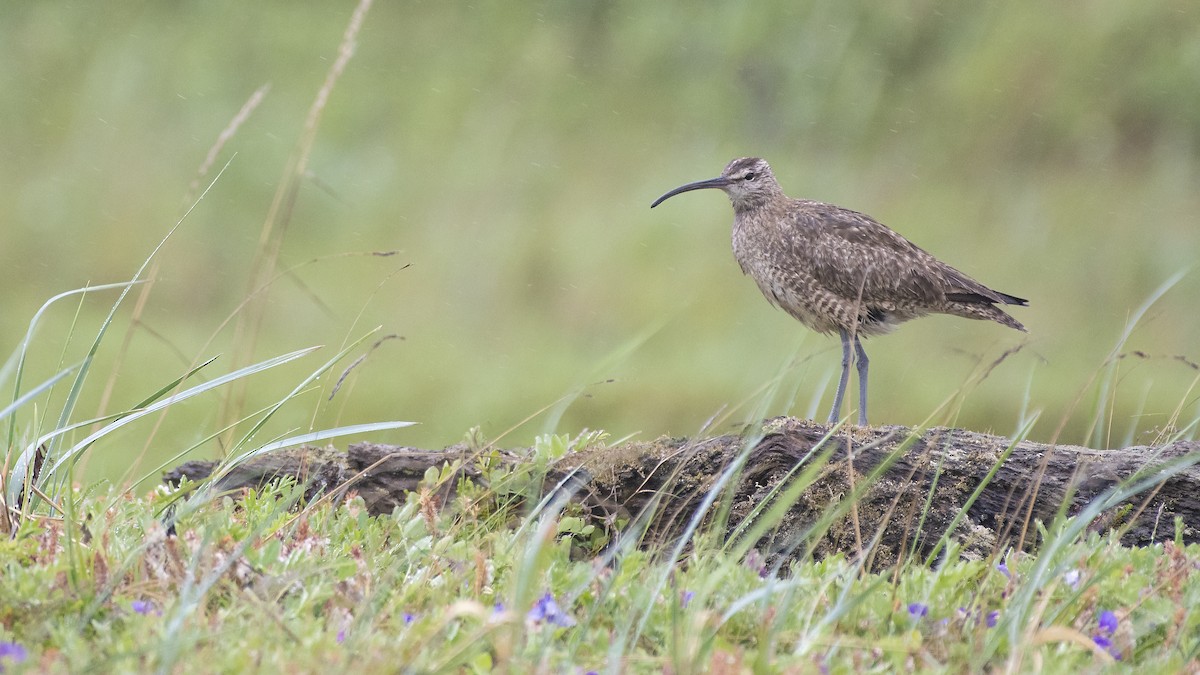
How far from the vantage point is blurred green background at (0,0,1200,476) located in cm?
Answer: 1060

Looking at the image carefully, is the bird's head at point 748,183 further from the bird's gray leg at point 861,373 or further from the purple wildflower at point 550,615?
the purple wildflower at point 550,615

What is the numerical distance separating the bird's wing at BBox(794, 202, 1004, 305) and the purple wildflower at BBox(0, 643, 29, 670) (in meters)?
4.68

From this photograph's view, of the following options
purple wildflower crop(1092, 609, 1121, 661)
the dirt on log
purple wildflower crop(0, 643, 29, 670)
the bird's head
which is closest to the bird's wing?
the bird's head

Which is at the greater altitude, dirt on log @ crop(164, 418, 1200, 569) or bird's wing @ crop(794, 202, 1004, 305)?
bird's wing @ crop(794, 202, 1004, 305)

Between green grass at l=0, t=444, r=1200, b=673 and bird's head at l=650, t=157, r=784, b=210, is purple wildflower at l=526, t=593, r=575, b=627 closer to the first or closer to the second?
green grass at l=0, t=444, r=1200, b=673

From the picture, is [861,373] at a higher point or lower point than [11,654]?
lower

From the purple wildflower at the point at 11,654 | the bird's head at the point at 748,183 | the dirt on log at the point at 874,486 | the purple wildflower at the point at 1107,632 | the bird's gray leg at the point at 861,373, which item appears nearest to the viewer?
the purple wildflower at the point at 11,654

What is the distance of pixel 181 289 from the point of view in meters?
11.5

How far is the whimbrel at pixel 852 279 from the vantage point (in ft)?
21.8

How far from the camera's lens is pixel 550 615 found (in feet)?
9.73

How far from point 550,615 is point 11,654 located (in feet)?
3.52

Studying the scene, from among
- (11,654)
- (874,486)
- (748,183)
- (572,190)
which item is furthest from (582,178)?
(11,654)

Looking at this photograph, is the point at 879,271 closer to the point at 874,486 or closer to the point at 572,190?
the point at 874,486

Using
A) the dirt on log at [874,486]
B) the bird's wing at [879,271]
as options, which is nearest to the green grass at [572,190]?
the bird's wing at [879,271]
